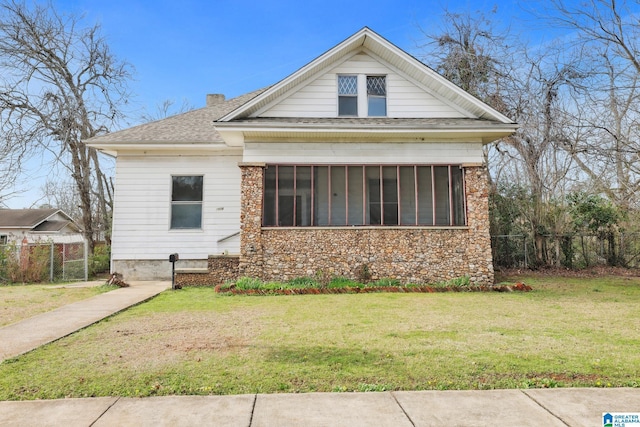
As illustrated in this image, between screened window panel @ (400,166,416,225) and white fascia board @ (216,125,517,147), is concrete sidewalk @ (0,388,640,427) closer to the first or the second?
white fascia board @ (216,125,517,147)

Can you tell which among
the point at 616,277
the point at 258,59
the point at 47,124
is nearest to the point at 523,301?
the point at 616,277

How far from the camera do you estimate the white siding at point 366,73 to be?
12.0 metres

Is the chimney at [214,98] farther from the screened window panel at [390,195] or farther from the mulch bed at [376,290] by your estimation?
the mulch bed at [376,290]

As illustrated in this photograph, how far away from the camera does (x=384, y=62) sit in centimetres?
1235

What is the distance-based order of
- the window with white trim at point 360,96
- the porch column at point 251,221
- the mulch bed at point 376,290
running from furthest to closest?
the window with white trim at point 360,96 < the porch column at point 251,221 < the mulch bed at point 376,290

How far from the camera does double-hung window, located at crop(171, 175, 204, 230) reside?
13273 millimetres

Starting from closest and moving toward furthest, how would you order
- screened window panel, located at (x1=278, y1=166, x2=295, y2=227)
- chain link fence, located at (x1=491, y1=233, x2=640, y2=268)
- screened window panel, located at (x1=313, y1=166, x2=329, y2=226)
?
1. screened window panel, located at (x1=278, y1=166, x2=295, y2=227)
2. screened window panel, located at (x1=313, y1=166, x2=329, y2=226)
3. chain link fence, located at (x1=491, y1=233, x2=640, y2=268)

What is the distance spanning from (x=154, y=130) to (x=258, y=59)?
975 cm

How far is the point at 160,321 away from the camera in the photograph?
6.90 m

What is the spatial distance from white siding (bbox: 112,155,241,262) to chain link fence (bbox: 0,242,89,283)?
1816mm

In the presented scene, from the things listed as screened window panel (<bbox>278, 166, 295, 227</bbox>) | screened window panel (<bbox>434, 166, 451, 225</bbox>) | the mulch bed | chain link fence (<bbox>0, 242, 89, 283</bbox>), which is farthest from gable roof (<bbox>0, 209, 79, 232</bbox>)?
screened window panel (<bbox>434, 166, 451, 225</bbox>)

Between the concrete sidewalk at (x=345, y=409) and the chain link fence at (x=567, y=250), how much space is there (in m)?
13.4

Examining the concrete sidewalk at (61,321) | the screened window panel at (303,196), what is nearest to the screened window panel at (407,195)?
the screened window panel at (303,196)

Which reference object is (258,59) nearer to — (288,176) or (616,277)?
(288,176)
